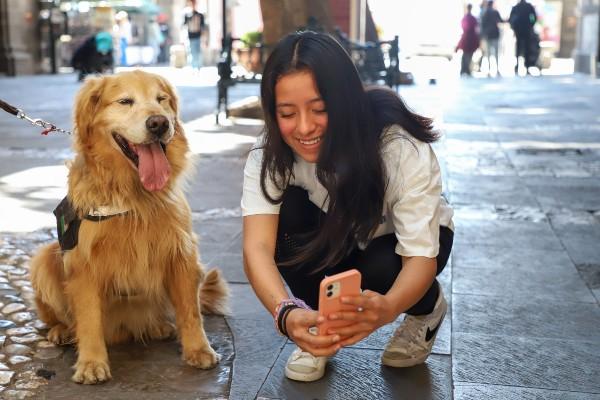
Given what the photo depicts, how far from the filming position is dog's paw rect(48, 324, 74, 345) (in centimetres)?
376

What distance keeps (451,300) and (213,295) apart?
1239 millimetres

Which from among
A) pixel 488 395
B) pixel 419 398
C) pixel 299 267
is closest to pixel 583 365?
pixel 488 395

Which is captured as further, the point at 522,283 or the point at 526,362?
the point at 522,283

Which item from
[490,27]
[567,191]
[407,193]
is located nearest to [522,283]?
[407,193]

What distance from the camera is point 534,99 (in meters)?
16.0

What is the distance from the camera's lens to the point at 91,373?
3377 millimetres

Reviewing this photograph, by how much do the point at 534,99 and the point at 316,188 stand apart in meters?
13.6

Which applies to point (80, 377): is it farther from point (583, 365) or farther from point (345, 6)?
point (345, 6)

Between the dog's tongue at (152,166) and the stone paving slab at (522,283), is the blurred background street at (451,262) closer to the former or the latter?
the stone paving slab at (522,283)

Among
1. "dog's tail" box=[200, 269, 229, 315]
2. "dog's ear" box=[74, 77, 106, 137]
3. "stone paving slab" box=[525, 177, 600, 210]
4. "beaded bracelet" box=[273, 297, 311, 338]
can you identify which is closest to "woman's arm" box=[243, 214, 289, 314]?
"beaded bracelet" box=[273, 297, 311, 338]

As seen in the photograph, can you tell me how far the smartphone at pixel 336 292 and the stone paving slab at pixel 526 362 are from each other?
0.98 m

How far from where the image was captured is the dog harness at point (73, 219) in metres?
3.46

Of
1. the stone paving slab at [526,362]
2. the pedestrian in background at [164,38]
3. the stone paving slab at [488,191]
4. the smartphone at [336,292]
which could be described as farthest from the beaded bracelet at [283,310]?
the pedestrian in background at [164,38]

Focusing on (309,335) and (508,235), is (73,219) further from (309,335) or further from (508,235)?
(508,235)
